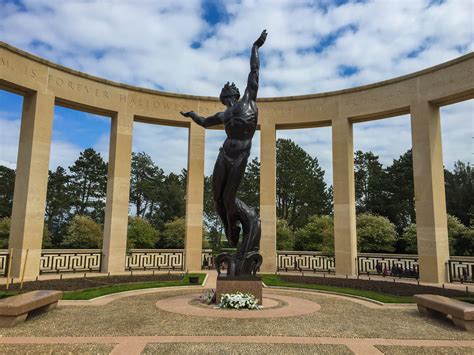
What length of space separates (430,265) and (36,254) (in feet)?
59.0

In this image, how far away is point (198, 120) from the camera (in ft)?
36.9

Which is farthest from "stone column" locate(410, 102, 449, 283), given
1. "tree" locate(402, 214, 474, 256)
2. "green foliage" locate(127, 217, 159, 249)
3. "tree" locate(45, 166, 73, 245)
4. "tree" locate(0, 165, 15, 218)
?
"tree" locate(0, 165, 15, 218)

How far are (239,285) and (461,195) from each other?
33902 mm

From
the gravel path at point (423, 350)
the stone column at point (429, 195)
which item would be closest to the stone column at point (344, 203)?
the stone column at point (429, 195)

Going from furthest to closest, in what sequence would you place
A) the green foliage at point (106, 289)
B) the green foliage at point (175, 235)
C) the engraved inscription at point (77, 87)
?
the green foliage at point (175, 235) < the engraved inscription at point (77, 87) < the green foliage at point (106, 289)

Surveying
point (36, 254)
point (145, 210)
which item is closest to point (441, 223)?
point (36, 254)

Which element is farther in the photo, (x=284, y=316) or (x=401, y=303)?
(x=401, y=303)

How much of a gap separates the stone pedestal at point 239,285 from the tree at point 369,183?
110ft

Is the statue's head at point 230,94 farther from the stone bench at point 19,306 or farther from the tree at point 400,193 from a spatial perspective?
the tree at point 400,193

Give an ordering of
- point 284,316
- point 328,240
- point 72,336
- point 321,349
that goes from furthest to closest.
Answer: point 328,240, point 284,316, point 72,336, point 321,349

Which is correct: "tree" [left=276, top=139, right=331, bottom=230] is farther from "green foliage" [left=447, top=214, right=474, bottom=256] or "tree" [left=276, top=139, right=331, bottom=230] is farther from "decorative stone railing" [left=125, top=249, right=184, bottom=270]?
"decorative stone railing" [left=125, top=249, right=184, bottom=270]

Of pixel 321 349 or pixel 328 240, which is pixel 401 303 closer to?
pixel 321 349

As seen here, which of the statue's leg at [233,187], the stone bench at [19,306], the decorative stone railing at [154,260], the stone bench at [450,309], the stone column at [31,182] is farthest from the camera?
the decorative stone railing at [154,260]

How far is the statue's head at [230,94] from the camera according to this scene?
1084 cm
